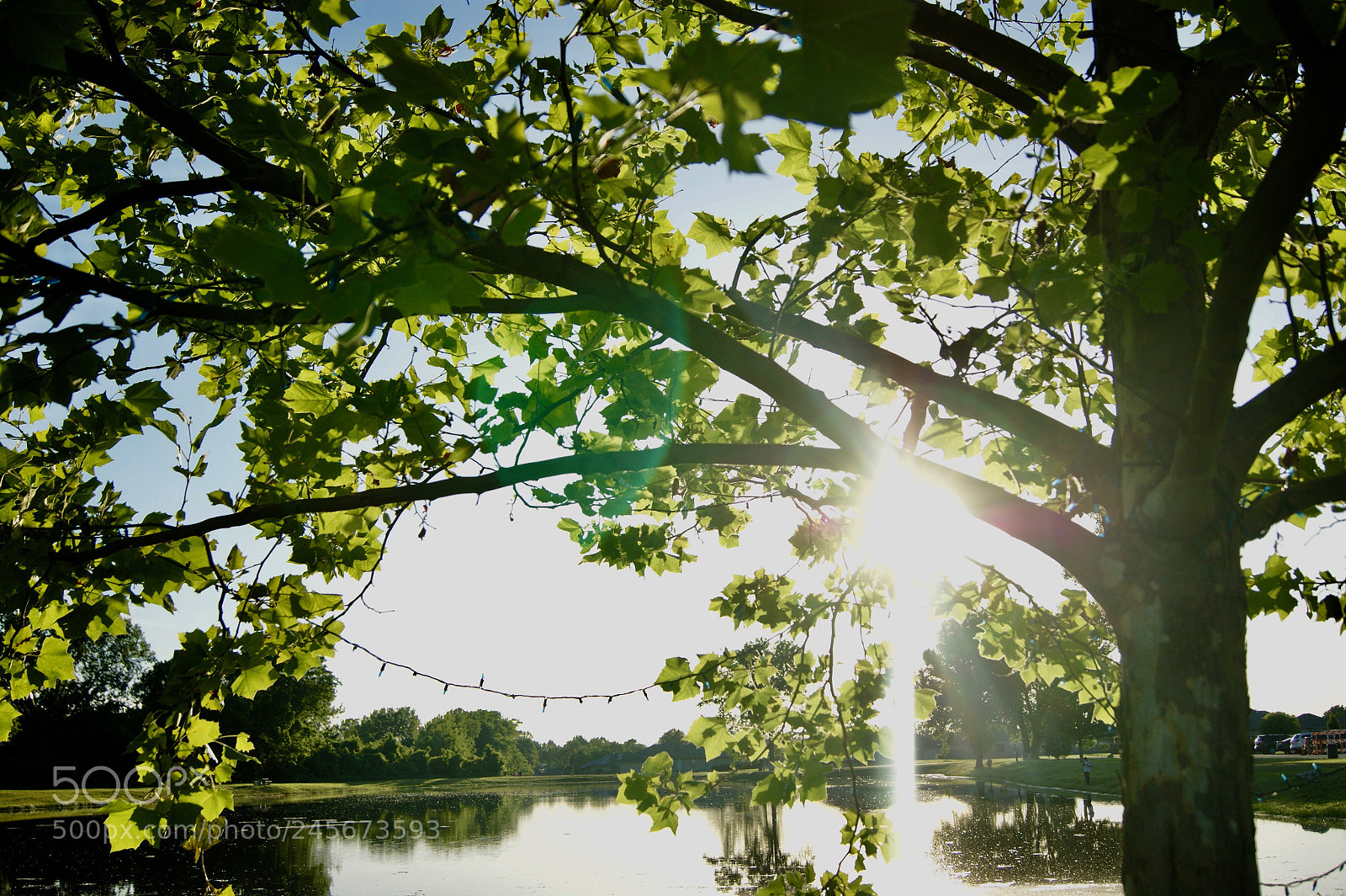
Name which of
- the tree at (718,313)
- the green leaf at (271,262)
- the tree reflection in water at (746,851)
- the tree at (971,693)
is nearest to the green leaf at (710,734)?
the tree at (718,313)

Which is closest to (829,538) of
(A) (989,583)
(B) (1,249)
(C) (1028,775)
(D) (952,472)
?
(A) (989,583)

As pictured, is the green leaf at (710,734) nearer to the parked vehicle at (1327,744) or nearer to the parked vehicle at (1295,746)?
the parked vehicle at (1327,744)

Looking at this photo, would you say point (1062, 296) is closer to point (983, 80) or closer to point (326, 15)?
point (983, 80)

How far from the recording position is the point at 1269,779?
23125mm

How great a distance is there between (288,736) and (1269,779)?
6144 centimetres

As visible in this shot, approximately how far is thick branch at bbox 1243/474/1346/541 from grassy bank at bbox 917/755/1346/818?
29.6 inches

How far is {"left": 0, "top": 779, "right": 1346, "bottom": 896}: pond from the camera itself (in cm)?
1398

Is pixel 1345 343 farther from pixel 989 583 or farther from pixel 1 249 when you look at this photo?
pixel 1 249

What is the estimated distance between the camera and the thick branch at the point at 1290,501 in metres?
2.14

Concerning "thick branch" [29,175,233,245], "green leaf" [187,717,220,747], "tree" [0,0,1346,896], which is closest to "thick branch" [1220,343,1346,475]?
"tree" [0,0,1346,896]

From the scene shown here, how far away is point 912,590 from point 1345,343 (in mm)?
2299

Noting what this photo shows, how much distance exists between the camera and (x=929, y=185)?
186cm

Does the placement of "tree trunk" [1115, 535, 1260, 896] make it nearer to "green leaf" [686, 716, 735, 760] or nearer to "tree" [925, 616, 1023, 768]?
"green leaf" [686, 716, 735, 760]

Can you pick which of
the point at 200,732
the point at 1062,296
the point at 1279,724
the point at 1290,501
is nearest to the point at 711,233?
the point at 1062,296
